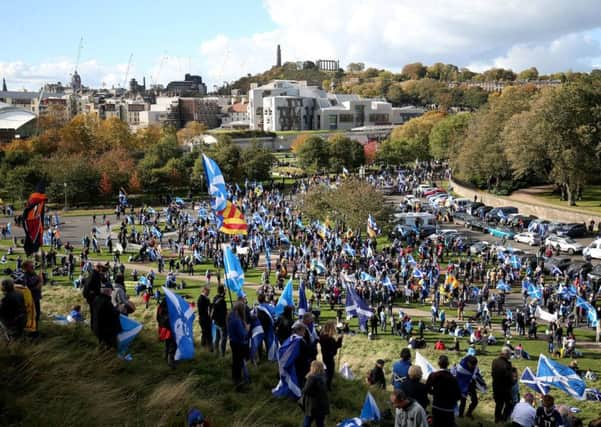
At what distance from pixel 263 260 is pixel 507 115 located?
3350cm

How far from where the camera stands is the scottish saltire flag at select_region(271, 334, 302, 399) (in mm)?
9016

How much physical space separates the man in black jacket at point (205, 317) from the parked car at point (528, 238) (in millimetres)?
29707

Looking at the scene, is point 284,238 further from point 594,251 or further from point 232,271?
point 232,271

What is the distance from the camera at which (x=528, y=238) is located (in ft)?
122

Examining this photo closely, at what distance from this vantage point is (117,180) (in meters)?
59.9

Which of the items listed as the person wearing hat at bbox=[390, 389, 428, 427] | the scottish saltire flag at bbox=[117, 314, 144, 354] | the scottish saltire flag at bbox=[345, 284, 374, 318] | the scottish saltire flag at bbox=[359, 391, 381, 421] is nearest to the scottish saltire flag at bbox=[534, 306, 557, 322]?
the scottish saltire flag at bbox=[345, 284, 374, 318]

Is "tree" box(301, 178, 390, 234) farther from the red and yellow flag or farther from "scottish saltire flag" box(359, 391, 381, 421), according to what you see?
"scottish saltire flag" box(359, 391, 381, 421)

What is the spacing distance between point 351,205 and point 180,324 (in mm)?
29081

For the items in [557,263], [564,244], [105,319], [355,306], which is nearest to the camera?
[105,319]

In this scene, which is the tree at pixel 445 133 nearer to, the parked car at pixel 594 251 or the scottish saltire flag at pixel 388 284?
the parked car at pixel 594 251

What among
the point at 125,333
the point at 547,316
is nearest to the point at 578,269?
the point at 547,316

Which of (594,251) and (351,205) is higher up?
(351,205)

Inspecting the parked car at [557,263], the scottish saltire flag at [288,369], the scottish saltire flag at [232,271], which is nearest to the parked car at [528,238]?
the parked car at [557,263]

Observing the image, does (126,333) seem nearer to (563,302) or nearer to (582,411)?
(582,411)
